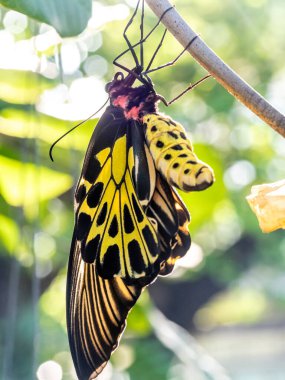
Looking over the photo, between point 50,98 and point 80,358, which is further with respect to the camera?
point 50,98

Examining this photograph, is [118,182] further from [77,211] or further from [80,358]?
[80,358]

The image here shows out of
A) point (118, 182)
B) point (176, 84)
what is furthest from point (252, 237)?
point (118, 182)

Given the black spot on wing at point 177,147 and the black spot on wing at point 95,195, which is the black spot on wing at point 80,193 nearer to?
the black spot on wing at point 95,195

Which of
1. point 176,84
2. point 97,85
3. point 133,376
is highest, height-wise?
point 176,84

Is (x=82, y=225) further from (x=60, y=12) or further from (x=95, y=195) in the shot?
(x=60, y=12)

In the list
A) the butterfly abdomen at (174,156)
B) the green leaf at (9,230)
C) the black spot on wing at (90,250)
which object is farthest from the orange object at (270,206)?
the green leaf at (9,230)

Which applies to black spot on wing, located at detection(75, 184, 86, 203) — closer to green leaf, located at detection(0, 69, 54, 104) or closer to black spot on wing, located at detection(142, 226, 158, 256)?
black spot on wing, located at detection(142, 226, 158, 256)
